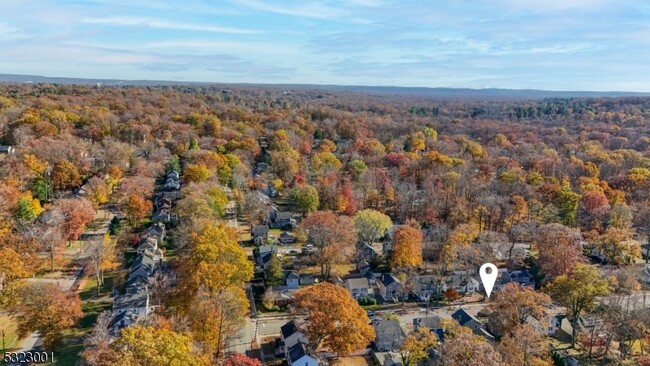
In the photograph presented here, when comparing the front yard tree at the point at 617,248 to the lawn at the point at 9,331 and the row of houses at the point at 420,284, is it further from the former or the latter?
the lawn at the point at 9,331

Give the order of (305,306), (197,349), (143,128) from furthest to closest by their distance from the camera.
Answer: (143,128), (305,306), (197,349)

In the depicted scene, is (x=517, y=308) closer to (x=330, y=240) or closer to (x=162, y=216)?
(x=330, y=240)

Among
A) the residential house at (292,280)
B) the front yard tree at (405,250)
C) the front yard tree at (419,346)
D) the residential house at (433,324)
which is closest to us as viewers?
the front yard tree at (419,346)

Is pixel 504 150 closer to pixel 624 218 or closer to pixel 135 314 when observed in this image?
pixel 624 218

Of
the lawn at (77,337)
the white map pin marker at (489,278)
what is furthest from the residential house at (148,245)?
the white map pin marker at (489,278)

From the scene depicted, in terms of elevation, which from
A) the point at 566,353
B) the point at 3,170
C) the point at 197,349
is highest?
the point at 3,170

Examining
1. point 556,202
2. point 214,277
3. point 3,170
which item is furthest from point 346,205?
point 3,170

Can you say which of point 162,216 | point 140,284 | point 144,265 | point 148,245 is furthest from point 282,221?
point 140,284

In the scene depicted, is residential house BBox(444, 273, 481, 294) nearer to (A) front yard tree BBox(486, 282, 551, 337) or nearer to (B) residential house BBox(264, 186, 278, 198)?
(A) front yard tree BBox(486, 282, 551, 337)
